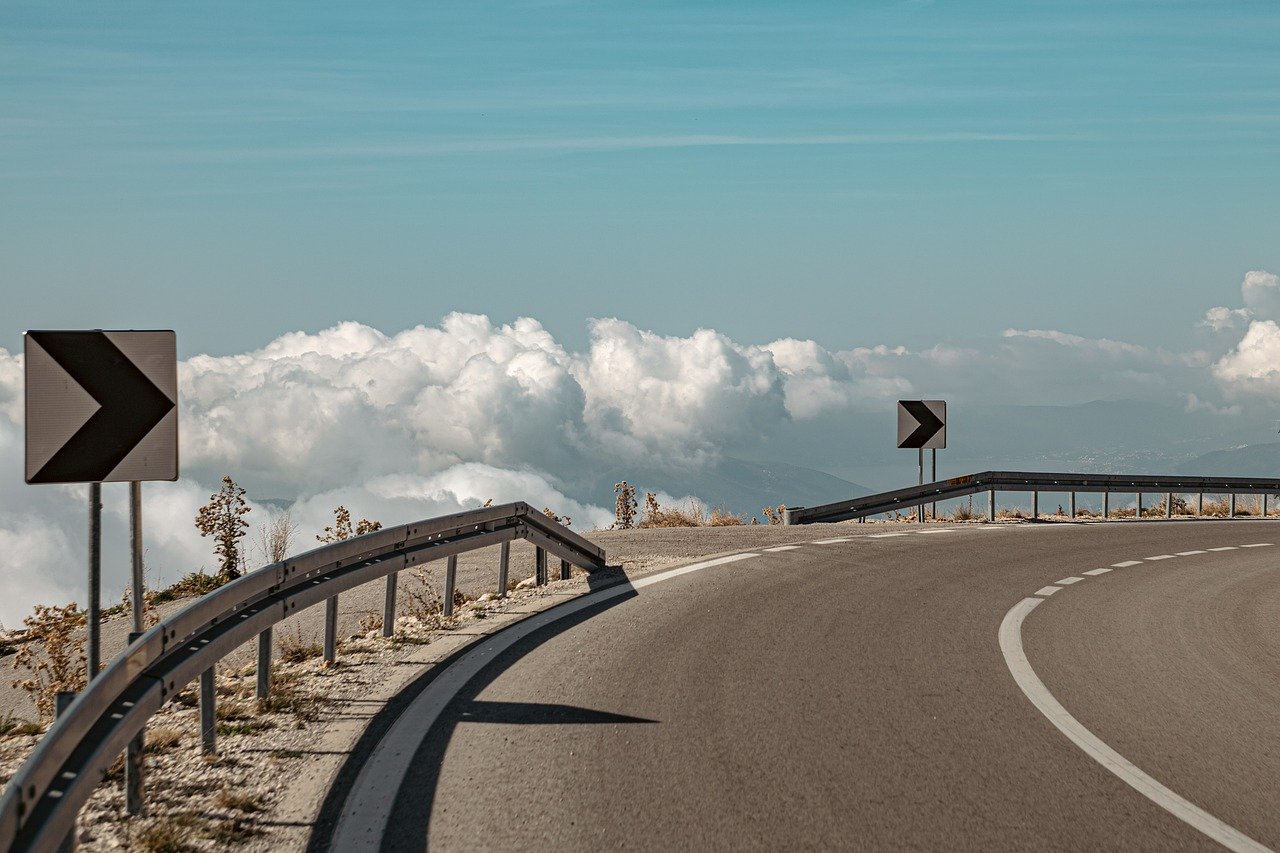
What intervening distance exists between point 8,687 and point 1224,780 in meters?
12.0

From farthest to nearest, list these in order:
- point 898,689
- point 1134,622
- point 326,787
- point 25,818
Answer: point 1134,622 < point 898,689 < point 326,787 < point 25,818

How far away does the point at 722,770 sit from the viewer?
6.43m

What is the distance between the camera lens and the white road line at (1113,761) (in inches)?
217

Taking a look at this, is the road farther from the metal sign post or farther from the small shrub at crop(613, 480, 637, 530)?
the small shrub at crop(613, 480, 637, 530)

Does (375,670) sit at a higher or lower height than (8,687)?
higher

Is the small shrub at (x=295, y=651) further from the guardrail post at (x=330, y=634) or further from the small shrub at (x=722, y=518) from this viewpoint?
the small shrub at (x=722, y=518)

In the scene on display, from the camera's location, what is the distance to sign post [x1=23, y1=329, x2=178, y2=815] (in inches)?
275

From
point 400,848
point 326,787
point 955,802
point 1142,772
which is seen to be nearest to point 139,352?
point 326,787

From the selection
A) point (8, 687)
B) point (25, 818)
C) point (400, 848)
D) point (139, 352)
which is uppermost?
point (139, 352)

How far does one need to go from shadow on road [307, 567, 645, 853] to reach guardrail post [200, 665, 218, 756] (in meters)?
0.76

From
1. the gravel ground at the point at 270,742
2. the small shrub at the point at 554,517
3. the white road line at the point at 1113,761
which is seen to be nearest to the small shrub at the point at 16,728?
the gravel ground at the point at 270,742

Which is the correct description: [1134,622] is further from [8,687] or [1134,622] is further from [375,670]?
[8,687]

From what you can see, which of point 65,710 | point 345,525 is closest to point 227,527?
point 345,525

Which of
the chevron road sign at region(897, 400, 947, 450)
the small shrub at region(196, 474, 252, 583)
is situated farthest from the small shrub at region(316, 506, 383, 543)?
the chevron road sign at region(897, 400, 947, 450)
